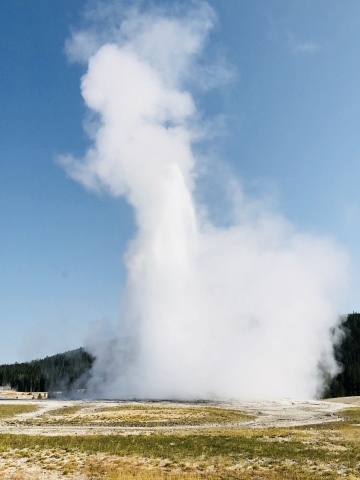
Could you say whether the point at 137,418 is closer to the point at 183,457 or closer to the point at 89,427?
the point at 89,427

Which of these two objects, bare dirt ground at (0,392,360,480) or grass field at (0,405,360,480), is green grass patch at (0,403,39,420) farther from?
grass field at (0,405,360,480)

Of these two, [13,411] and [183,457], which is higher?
[13,411]

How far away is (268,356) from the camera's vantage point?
149 metres

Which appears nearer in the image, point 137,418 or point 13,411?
point 137,418

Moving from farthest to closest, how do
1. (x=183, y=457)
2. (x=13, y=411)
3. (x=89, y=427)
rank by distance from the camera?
(x=13, y=411) → (x=89, y=427) → (x=183, y=457)

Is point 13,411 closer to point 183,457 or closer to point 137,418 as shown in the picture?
point 137,418

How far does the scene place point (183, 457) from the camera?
31.5 meters

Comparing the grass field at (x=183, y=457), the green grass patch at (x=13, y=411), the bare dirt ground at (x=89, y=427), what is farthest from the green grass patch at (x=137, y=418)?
the grass field at (x=183, y=457)

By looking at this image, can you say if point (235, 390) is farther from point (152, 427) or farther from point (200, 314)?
point (152, 427)

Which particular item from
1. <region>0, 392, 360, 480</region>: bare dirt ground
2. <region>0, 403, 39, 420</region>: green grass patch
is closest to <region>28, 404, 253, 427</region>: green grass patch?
<region>0, 392, 360, 480</region>: bare dirt ground

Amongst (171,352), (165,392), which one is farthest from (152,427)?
(171,352)

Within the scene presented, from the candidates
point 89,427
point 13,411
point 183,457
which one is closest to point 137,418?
point 89,427

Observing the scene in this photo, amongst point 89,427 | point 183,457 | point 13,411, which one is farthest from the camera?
point 13,411

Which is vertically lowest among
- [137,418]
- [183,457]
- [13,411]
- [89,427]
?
[137,418]
